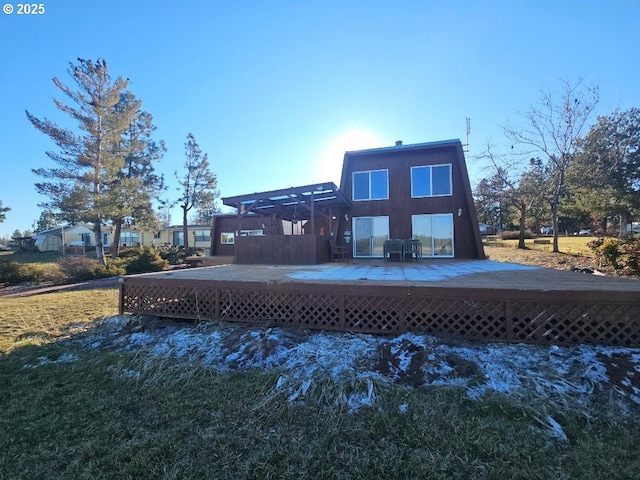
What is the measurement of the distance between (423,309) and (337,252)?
7583mm

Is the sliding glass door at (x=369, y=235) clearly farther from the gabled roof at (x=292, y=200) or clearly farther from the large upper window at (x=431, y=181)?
the large upper window at (x=431, y=181)

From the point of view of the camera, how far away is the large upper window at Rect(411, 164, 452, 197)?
41.3ft

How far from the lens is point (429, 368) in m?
3.31

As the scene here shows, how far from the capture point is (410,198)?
42.0ft

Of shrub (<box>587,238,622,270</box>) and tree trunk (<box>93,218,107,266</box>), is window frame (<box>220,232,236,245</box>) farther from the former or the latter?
shrub (<box>587,238,622,270</box>)

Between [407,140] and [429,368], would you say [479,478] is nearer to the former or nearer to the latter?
[429,368]

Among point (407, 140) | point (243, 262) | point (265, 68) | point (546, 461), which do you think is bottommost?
point (546, 461)

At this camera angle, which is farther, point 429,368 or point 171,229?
point 171,229

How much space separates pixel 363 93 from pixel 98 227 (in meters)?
17.4

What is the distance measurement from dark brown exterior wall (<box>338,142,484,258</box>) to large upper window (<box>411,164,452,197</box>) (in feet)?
0.53

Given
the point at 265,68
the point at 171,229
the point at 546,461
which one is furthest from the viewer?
the point at 171,229

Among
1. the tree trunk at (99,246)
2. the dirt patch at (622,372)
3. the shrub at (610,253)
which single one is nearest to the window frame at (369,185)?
the shrub at (610,253)

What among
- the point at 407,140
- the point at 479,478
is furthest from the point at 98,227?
the point at 479,478

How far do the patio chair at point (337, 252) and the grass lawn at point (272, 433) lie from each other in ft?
27.9
